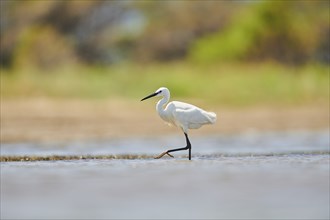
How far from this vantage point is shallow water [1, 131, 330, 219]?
797 cm

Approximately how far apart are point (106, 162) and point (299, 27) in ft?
80.6

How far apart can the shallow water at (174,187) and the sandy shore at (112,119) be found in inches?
237

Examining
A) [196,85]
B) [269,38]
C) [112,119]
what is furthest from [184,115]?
[269,38]

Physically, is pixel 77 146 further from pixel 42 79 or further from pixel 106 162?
pixel 42 79

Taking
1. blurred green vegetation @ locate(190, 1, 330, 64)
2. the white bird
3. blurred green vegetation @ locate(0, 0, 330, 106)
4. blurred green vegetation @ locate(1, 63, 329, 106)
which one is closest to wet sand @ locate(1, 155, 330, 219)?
the white bird

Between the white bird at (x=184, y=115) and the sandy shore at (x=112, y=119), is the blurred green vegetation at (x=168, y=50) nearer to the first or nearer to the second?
the sandy shore at (x=112, y=119)

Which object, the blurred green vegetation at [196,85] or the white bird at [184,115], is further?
the blurred green vegetation at [196,85]

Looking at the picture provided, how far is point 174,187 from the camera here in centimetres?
948

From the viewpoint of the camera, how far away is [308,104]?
77.8 feet

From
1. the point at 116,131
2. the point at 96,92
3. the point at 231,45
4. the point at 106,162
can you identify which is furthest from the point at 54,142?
the point at 231,45

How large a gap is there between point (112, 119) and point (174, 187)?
1186cm

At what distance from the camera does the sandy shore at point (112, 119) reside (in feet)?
61.6

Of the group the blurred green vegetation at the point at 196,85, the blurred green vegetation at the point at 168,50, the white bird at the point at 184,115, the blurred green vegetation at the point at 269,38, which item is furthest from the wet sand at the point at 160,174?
the blurred green vegetation at the point at 269,38

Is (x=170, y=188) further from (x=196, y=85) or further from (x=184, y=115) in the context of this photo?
(x=196, y=85)
